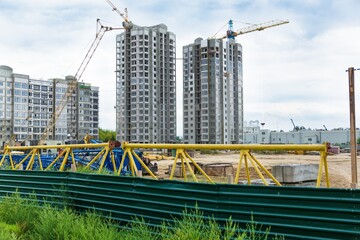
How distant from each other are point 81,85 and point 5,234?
116 meters

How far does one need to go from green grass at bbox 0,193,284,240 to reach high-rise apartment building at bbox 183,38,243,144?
93984 millimetres

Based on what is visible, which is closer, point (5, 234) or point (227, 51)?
point (5, 234)

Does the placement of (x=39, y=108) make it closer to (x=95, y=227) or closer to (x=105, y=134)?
(x=105, y=134)

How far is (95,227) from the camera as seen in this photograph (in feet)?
20.7

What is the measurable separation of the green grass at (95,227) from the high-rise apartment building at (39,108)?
94.1 m

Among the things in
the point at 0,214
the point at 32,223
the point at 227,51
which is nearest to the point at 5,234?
the point at 32,223

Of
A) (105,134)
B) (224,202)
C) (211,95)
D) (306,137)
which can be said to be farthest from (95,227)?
(105,134)

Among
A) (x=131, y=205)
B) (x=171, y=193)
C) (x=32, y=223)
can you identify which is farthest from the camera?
(x=32, y=223)

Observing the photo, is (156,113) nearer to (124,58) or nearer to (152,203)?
(124,58)

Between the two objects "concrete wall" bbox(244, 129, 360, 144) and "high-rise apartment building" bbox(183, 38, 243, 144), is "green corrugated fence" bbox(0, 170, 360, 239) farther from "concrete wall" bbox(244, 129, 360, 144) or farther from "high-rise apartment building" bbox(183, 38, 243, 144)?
"concrete wall" bbox(244, 129, 360, 144)

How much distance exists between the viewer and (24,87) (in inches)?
4237

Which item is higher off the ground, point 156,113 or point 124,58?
point 124,58

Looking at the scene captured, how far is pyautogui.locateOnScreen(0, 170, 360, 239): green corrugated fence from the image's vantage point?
4785 millimetres

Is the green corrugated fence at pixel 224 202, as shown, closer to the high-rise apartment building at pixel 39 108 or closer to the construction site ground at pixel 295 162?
the construction site ground at pixel 295 162
